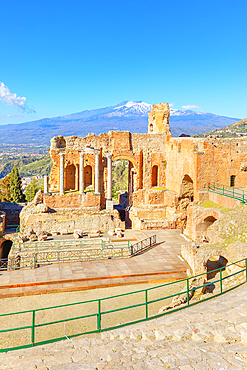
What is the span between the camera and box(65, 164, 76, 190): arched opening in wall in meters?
30.7

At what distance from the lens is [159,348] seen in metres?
7.67

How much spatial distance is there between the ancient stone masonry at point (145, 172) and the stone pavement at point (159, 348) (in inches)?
551

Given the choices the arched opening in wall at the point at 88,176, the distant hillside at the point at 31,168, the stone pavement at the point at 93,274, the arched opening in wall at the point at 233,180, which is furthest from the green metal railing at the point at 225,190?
the distant hillside at the point at 31,168

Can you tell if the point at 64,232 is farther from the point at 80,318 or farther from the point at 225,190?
the point at 80,318

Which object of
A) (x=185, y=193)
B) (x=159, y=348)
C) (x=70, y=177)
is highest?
(x=70, y=177)

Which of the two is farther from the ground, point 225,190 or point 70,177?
point 70,177

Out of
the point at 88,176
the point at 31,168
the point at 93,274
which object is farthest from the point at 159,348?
the point at 31,168

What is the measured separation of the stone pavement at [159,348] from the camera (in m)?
6.96

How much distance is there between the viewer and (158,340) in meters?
8.12

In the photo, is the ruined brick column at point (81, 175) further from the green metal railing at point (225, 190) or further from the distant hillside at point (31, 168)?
the distant hillside at point (31, 168)

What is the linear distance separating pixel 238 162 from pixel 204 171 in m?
3.04

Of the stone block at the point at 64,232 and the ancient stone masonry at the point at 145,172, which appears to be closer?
the stone block at the point at 64,232

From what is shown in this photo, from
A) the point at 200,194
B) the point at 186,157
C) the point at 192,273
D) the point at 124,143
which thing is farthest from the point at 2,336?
the point at 124,143

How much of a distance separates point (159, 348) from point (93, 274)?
8.34 metres
